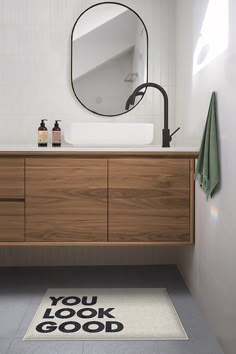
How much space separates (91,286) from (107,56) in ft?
4.96

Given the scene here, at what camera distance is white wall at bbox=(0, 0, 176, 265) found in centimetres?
284

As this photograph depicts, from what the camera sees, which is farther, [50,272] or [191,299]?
[50,272]

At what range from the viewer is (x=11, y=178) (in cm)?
231

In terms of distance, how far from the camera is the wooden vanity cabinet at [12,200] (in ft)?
7.55

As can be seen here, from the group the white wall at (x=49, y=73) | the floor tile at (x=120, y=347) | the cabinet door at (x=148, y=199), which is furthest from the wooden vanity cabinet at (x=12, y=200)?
the floor tile at (x=120, y=347)

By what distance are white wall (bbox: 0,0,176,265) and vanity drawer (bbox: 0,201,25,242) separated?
64cm

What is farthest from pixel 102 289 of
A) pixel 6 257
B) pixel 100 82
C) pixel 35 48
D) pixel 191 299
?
pixel 35 48

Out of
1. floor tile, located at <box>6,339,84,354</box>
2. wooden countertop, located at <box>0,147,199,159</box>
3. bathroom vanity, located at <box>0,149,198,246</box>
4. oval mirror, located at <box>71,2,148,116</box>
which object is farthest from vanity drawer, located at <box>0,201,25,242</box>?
oval mirror, located at <box>71,2,148,116</box>

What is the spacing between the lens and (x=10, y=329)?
197cm

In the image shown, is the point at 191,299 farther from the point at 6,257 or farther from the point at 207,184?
the point at 6,257

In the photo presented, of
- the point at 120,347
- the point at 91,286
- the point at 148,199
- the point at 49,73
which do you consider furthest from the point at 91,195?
the point at 49,73

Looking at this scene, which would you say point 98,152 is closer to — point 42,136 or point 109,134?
point 109,134

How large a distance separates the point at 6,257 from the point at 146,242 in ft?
3.67

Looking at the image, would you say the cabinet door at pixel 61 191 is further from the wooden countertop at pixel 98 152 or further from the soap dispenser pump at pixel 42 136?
the soap dispenser pump at pixel 42 136
